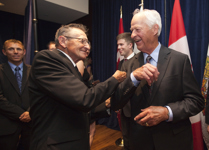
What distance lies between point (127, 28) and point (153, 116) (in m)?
2.94

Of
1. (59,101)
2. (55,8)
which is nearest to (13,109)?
(59,101)

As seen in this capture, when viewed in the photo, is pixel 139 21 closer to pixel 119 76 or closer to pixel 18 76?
pixel 119 76

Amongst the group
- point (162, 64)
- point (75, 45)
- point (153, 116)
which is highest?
point (75, 45)

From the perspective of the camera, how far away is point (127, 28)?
3449mm

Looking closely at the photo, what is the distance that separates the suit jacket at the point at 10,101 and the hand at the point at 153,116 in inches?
64.4

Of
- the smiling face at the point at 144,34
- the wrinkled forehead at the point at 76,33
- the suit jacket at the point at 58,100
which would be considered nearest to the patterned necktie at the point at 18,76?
the suit jacket at the point at 58,100

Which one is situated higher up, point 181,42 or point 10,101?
point 181,42

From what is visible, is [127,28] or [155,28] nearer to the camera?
[155,28]

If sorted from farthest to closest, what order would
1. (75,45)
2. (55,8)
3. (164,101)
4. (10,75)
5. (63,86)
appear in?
(55,8) → (10,75) → (75,45) → (164,101) → (63,86)

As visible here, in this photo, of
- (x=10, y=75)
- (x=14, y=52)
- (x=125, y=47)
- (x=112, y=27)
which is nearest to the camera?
(x=10, y=75)

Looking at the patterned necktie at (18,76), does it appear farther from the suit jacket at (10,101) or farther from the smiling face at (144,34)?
the smiling face at (144,34)

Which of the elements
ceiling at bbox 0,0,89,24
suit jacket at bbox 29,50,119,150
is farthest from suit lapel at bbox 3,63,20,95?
ceiling at bbox 0,0,89,24

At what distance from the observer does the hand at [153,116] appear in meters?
0.92

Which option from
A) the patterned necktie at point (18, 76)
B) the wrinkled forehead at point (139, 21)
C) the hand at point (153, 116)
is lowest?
the hand at point (153, 116)
